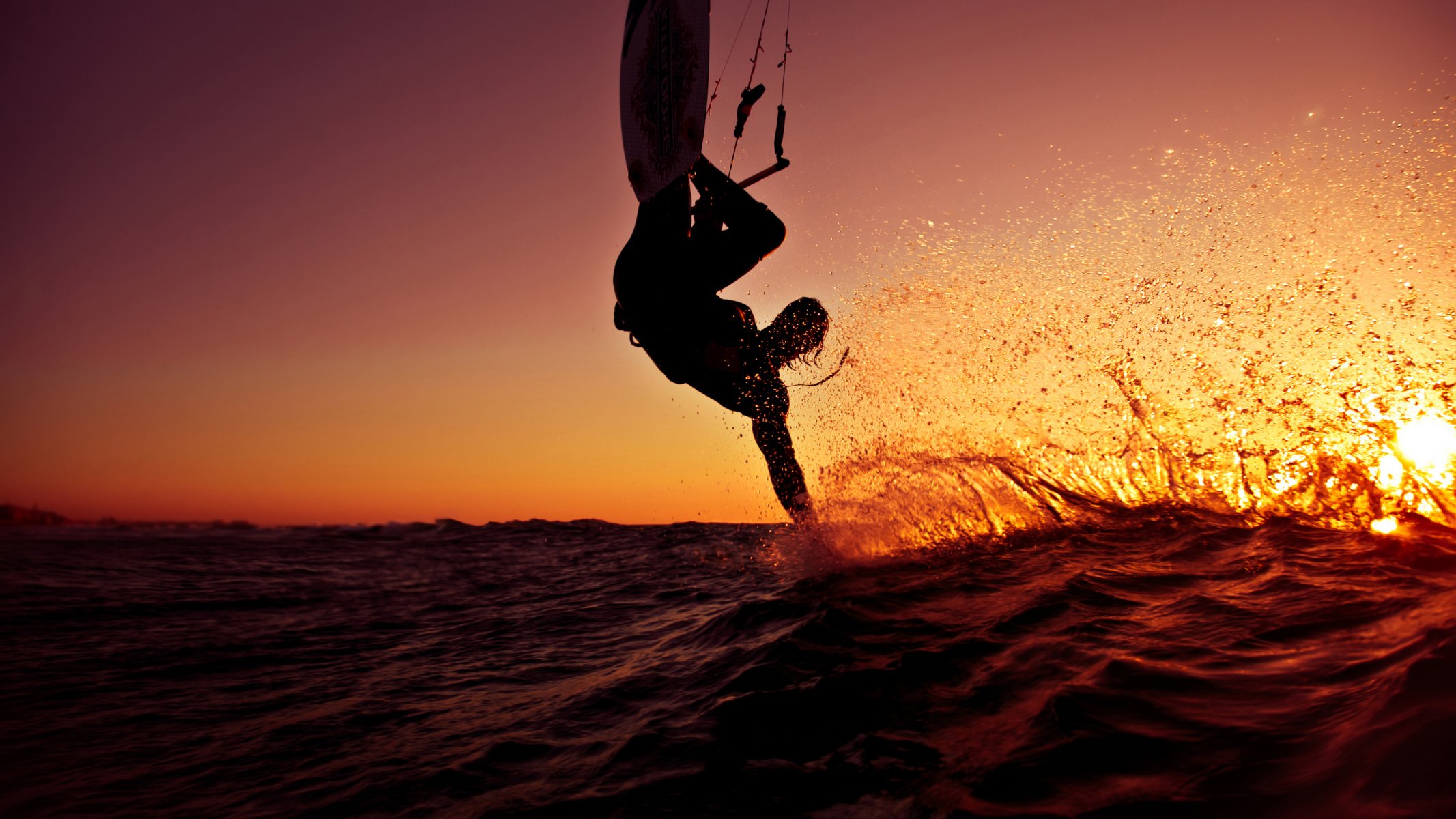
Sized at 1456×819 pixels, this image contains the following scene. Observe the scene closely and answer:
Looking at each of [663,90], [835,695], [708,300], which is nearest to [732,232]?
[708,300]

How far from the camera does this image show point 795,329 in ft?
20.7

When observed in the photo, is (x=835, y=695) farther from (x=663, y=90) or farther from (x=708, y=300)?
(x=663, y=90)

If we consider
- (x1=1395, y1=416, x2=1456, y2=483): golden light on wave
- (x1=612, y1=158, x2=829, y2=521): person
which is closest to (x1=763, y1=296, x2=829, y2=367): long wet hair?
(x1=612, y1=158, x2=829, y2=521): person

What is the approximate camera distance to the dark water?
2053mm

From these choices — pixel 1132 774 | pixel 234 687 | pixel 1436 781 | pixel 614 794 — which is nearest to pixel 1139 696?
pixel 1132 774

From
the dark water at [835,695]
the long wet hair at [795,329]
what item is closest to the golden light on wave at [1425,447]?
the dark water at [835,695]

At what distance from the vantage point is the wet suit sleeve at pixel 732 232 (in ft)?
17.9

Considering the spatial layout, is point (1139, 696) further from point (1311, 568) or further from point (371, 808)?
point (371, 808)

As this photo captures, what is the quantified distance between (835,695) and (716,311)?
12.1 ft

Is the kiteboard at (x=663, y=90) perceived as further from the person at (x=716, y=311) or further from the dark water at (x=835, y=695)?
the dark water at (x=835, y=695)

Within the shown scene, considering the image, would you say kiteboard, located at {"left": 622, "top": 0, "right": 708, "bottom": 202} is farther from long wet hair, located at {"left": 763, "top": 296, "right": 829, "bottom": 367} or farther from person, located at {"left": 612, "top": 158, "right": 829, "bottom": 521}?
long wet hair, located at {"left": 763, "top": 296, "right": 829, "bottom": 367}

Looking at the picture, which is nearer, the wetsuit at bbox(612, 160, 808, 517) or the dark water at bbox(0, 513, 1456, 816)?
the dark water at bbox(0, 513, 1456, 816)

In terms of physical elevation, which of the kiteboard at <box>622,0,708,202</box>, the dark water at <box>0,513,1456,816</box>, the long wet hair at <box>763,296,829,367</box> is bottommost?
the dark water at <box>0,513,1456,816</box>

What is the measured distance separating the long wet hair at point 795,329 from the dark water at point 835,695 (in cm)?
202
